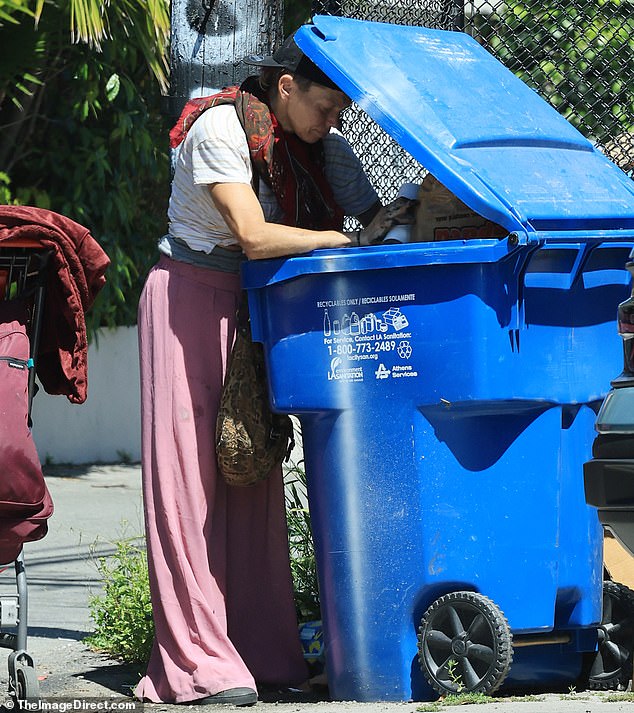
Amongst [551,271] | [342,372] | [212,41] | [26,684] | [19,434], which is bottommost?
[26,684]

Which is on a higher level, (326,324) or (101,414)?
(101,414)

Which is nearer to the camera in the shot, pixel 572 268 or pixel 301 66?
pixel 572 268

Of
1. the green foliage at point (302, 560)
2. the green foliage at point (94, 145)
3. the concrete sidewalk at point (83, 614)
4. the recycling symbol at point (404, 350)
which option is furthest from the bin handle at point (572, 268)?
the green foliage at point (94, 145)

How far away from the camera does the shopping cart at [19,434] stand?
12.9 ft

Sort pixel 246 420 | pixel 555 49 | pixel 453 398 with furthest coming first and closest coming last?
pixel 555 49, pixel 246 420, pixel 453 398

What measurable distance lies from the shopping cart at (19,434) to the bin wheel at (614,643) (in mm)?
1724

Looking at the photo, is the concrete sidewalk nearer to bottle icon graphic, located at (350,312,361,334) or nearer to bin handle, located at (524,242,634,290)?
bottle icon graphic, located at (350,312,361,334)

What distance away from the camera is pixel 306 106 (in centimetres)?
432

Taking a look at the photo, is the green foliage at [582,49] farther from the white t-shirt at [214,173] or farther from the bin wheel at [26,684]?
the bin wheel at [26,684]

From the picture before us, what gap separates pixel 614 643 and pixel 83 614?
261 cm

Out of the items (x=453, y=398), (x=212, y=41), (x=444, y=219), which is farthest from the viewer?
(x=212, y=41)

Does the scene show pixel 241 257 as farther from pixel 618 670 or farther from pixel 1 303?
pixel 618 670

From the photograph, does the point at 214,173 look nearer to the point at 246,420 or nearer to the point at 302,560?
the point at 246,420

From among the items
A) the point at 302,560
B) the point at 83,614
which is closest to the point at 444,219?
the point at 302,560
